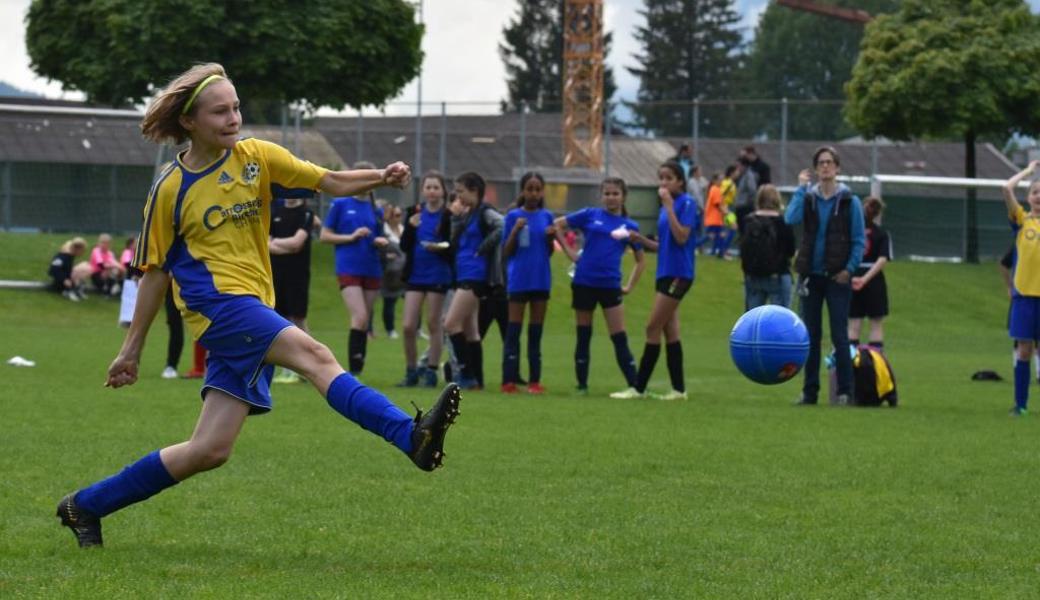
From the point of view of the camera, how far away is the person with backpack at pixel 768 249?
1623cm

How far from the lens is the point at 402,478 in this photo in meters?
9.36

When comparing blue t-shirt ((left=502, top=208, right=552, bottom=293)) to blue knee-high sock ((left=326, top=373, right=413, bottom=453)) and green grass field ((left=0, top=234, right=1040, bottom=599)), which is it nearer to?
green grass field ((left=0, top=234, right=1040, bottom=599))

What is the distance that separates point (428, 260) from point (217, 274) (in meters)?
9.68

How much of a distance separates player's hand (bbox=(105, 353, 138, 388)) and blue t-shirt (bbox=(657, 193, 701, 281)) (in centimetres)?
891

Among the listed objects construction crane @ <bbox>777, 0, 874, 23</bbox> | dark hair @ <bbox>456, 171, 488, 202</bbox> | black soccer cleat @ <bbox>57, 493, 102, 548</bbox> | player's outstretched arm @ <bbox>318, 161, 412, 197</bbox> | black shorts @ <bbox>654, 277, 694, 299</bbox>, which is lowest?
black soccer cleat @ <bbox>57, 493, 102, 548</bbox>

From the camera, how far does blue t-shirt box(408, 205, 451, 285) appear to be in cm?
1630

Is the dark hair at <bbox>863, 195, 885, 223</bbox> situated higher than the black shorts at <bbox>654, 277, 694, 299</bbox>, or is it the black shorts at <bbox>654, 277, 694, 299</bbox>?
the dark hair at <bbox>863, 195, 885, 223</bbox>

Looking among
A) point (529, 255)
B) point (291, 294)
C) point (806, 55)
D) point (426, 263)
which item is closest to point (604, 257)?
point (529, 255)

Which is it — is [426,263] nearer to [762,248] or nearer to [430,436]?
[762,248]

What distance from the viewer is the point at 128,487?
6902 mm

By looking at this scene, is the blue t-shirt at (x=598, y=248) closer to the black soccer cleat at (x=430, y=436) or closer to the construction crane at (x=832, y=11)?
the black soccer cleat at (x=430, y=436)

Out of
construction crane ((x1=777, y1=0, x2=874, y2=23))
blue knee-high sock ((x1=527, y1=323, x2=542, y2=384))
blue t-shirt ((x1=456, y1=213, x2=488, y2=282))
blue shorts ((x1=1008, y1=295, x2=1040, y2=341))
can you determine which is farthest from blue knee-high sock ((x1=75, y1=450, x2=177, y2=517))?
construction crane ((x1=777, y1=0, x2=874, y2=23))

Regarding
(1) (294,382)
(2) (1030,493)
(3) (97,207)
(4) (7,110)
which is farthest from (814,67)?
(2) (1030,493)

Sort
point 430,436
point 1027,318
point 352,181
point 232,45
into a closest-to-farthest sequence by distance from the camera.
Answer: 1. point 430,436
2. point 352,181
3. point 1027,318
4. point 232,45
